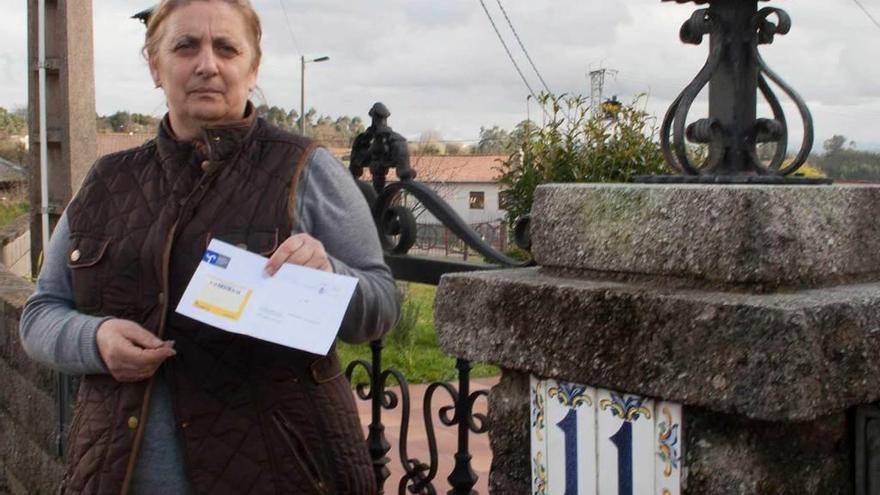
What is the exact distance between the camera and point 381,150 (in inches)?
133

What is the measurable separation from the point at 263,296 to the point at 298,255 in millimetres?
104

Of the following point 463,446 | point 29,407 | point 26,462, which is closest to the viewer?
point 463,446

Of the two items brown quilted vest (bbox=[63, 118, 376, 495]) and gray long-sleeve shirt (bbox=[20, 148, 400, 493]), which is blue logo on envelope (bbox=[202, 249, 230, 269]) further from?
gray long-sleeve shirt (bbox=[20, 148, 400, 493])

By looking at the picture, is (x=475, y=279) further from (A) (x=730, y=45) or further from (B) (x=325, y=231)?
(A) (x=730, y=45)

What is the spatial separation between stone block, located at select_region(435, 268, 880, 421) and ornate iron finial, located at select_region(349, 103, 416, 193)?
1320mm

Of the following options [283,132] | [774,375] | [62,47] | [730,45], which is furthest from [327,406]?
[62,47]

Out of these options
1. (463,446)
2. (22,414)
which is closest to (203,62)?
(463,446)

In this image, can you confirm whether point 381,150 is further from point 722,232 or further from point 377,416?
point 722,232

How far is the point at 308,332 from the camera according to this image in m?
2.00

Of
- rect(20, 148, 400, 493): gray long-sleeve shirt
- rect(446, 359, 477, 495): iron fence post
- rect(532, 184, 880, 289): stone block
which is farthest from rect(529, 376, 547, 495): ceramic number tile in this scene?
rect(446, 359, 477, 495): iron fence post

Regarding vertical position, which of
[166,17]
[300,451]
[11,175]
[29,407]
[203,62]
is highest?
[11,175]

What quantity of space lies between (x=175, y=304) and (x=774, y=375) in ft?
3.78

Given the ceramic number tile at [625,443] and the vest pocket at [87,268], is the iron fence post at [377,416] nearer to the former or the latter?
the vest pocket at [87,268]

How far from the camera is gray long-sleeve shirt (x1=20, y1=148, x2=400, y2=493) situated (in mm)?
2084
